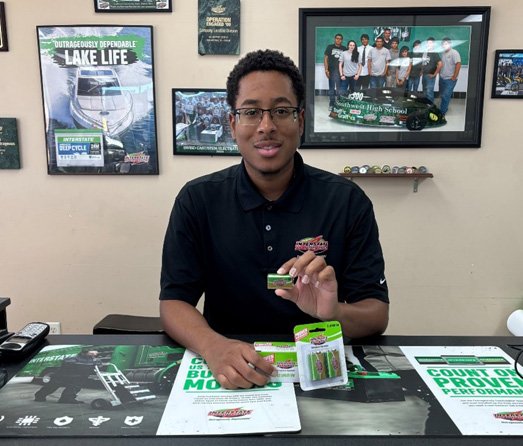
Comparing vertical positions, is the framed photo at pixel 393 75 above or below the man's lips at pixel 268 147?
above

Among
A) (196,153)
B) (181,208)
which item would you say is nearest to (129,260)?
(196,153)

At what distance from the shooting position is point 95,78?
219 cm

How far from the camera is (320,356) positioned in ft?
2.72

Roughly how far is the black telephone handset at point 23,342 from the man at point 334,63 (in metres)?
1.78

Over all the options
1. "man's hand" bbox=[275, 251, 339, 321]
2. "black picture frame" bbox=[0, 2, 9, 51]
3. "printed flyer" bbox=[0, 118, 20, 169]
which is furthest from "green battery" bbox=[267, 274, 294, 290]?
"black picture frame" bbox=[0, 2, 9, 51]

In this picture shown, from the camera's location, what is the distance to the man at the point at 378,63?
2.14 meters

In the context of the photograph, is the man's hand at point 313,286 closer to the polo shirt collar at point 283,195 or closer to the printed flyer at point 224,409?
the printed flyer at point 224,409

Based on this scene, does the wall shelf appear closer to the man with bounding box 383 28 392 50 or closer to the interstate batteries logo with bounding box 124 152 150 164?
the man with bounding box 383 28 392 50

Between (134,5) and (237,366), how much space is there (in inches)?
80.0

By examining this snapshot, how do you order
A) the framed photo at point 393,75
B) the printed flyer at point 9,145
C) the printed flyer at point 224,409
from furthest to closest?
1. the printed flyer at point 9,145
2. the framed photo at point 393,75
3. the printed flyer at point 224,409

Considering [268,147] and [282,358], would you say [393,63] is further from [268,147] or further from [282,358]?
[282,358]

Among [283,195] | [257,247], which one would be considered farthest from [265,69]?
[257,247]

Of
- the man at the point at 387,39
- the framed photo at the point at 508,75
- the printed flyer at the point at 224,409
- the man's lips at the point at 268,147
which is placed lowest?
the printed flyer at the point at 224,409

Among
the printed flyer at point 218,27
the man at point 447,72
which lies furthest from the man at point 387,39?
the printed flyer at point 218,27
